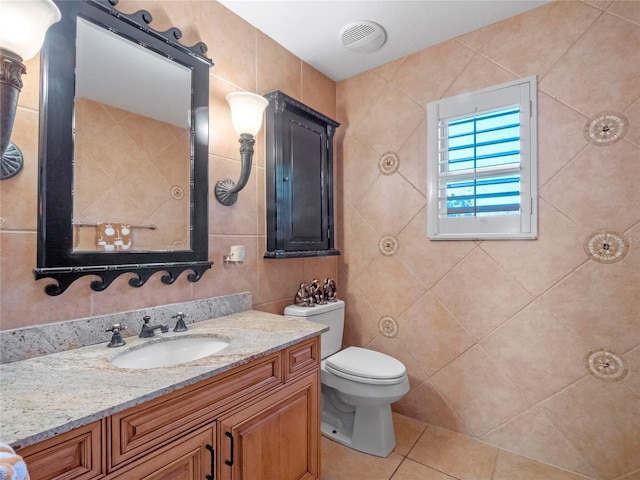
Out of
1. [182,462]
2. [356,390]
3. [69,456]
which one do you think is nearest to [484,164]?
[356,390]

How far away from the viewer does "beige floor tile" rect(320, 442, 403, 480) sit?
1558mm

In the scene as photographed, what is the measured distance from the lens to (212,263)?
1496mm

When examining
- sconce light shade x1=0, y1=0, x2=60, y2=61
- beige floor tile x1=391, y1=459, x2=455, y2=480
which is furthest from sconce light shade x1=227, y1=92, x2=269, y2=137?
beige floor tile x1=391, y1=459, x2=455, y2=480

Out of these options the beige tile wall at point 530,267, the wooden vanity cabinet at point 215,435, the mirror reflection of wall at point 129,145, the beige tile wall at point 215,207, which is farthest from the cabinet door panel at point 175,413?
the beige tile wall at point 530,267

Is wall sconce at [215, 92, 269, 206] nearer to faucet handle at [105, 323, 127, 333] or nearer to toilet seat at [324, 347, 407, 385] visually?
faucet handle at [105, 323, 127, 333]

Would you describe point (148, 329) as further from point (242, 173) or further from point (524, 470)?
point (524, 470)

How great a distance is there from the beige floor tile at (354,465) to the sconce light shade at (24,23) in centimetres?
199

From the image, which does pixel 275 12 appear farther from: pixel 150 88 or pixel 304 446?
pixel 304 446

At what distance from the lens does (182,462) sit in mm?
877

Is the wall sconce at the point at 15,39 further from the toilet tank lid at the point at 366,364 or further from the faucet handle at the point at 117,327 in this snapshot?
the toilet tank lid at the point at 366,364

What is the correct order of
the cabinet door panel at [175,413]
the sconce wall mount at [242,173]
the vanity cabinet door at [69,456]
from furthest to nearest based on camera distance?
the sconce wall mount at [242,173], the cabinet door panel at [175,413], the vanity cabinet door at [69,456]

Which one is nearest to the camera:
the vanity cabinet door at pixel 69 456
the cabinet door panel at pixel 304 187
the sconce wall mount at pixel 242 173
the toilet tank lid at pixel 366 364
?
the vanity cabinet door at pixel 69 456

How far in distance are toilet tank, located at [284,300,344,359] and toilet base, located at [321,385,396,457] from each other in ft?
0.83

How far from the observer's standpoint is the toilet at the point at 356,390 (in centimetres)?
162
